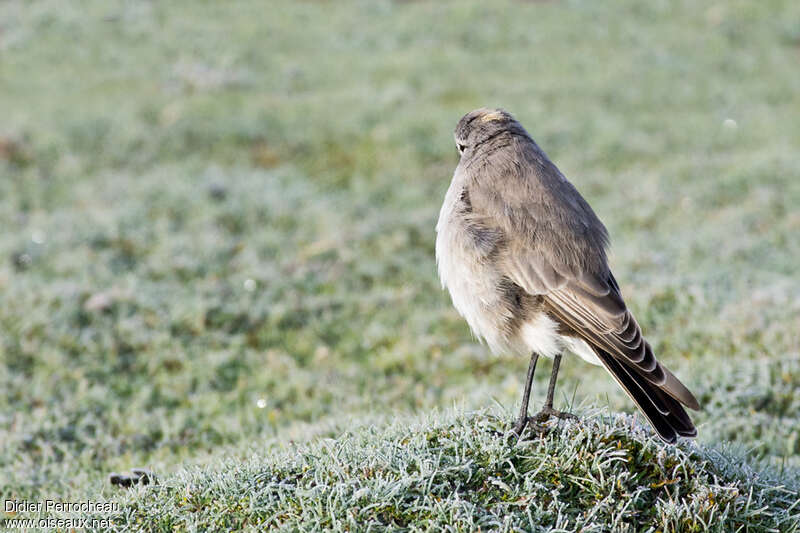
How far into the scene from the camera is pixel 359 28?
2188 centimetres

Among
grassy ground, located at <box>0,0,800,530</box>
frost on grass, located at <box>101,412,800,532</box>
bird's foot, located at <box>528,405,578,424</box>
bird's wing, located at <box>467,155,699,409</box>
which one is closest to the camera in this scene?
frost on grass, located at <box>101,412,800,532</box>

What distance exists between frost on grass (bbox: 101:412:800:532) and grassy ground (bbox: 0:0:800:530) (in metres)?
0.04

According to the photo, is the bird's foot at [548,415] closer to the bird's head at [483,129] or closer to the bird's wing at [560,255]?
the bird's wing at [560,255]

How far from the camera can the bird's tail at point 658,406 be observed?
13.0 ft

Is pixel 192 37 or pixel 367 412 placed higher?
pixel 192 37

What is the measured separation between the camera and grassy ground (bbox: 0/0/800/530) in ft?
21.7

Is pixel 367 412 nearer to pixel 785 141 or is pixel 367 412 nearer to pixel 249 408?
pixel 249 408

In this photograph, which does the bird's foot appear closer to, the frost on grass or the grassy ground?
the frost on grass

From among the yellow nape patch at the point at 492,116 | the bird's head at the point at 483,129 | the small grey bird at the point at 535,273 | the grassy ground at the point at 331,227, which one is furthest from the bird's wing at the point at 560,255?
the grassy ground at the point at 331,227

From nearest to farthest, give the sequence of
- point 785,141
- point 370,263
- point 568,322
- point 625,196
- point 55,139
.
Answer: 1. point 568,322
2. point 370,263
3. point 625,196
4. point 55,139
5. point 785,141

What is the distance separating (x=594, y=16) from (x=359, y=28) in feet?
24.0

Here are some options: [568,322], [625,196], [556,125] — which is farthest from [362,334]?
[556,125]

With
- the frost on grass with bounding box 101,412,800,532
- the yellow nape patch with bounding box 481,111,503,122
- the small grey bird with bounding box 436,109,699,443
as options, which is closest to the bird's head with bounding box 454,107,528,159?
the yellow nape patch with bounding box 481,111,503,122

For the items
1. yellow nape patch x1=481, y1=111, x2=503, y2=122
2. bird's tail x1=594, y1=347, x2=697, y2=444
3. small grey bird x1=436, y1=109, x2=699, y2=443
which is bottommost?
bird's tail x1=594, y1=347, x2=697, y2=444
